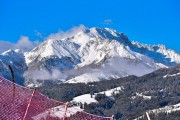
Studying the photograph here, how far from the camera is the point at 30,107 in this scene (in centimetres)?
1612

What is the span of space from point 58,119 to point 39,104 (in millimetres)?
835

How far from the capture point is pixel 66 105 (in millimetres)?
15773

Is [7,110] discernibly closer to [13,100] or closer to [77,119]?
[13,100]

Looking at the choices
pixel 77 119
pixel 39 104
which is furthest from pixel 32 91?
pixel 77 119

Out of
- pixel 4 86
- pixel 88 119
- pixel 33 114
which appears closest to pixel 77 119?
pixel 88 119

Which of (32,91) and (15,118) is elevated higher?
(32,91)

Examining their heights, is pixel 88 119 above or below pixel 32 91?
below

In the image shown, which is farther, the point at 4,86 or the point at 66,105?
the point at 4,86

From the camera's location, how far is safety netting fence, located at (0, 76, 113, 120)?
15.9 m

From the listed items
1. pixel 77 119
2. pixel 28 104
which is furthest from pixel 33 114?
pixel 77 119

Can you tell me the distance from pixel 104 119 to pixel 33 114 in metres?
2.41

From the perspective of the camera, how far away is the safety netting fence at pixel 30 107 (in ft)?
52.1

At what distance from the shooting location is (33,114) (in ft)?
53.0

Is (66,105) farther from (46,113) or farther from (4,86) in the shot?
(4,86)
